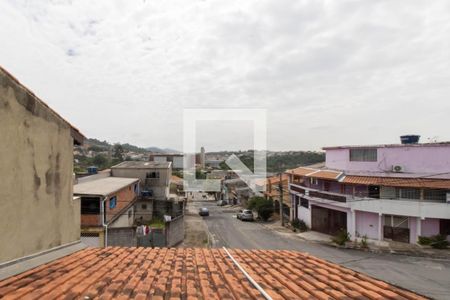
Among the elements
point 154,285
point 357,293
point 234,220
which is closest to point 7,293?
point 154,285

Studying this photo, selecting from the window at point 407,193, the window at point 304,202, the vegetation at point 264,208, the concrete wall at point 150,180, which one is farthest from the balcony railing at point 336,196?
the concrete wall at point 150,180

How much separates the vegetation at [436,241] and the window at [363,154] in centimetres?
584

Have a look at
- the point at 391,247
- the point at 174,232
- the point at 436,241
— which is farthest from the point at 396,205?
the point at 174,232

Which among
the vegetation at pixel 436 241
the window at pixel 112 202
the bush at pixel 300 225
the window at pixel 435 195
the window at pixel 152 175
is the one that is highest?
the window at pixel 152 175

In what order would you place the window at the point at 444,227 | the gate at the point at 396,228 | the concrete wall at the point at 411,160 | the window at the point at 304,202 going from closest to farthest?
the window at the point at 444,227 < the concrete wall at the point at 411,160 < the gate at the point at 396,228 < the window at the point at 304,202

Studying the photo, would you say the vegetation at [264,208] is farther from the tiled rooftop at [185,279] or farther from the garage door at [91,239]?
the tiled rooftop at [185,279]

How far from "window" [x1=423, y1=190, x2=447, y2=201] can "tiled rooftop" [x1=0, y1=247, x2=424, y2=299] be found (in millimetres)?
16194

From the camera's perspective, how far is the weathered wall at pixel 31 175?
161 inches

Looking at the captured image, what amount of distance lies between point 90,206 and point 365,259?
48.4 ft

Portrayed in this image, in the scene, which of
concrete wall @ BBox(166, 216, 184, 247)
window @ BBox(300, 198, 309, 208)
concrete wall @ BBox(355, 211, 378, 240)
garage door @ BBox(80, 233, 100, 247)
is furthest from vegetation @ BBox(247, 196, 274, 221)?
garage door @ BBox(80, 233, 100, 247)

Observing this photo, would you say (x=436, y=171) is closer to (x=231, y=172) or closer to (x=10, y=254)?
(x=10, y=254)

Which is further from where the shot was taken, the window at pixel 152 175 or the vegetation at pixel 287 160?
the vegetation at pixel 287 160

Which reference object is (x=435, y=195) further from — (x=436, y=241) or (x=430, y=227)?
(x=436, y=241)

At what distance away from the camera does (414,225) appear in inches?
709
